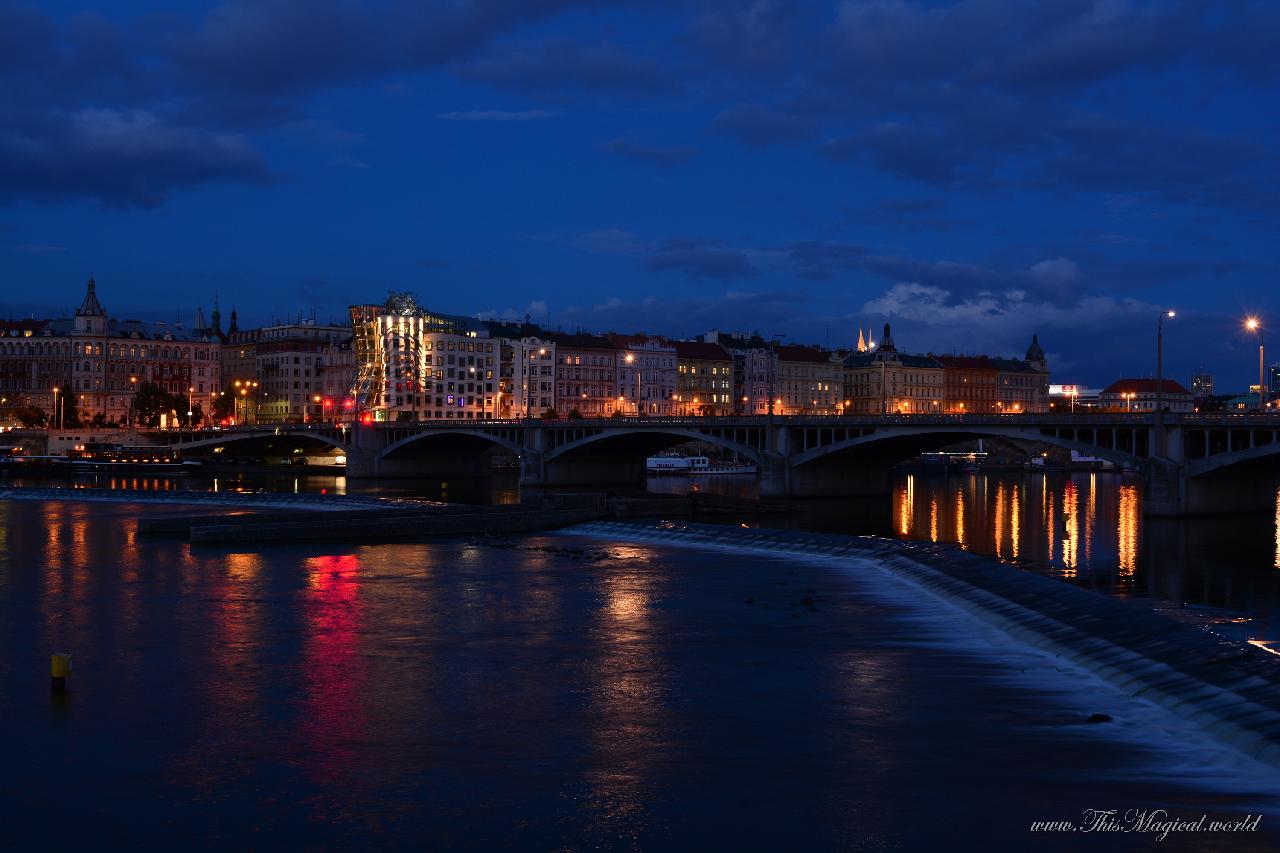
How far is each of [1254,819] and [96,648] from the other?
998 inches

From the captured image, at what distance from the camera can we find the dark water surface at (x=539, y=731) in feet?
62.0

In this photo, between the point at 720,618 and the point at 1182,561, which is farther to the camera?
the point at 1182,561

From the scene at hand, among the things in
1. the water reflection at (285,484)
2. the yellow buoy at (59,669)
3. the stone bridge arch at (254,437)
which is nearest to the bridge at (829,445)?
the stone bridge arch at (254,437)

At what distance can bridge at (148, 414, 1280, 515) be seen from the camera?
80.1m

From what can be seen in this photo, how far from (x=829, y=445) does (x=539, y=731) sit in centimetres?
7522

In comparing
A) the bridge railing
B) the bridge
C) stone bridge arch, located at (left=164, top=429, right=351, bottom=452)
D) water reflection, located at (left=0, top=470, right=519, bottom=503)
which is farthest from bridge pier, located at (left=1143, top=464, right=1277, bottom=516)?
stone bridge arch, located at (left=164, top=429, right=351, bottom=452)

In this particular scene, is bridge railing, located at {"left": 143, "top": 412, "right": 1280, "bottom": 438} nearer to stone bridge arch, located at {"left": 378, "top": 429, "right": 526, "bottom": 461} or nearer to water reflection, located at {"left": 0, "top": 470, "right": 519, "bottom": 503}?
stone bridge arch, located at {"left": 378, "top": 429, "right": 526, "bottom": 461}

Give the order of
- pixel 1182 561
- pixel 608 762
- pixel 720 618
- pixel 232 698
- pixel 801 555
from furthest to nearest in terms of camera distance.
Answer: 1. pixel 1182 561
2. pixel 801 555
3. pixel 720 618
4. pixel 232 698
5. pixel 608 762

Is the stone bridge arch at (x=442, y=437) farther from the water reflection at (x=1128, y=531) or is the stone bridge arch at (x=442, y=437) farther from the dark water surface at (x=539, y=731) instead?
the dark water surface at (x=539, y=731)

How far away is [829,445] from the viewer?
9762 cm

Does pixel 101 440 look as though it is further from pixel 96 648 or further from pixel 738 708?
pixel 738 708

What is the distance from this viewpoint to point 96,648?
3247cm

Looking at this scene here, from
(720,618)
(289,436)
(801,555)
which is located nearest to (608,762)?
(720,618)

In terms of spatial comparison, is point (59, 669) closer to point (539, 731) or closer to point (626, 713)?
point (539, 731)
